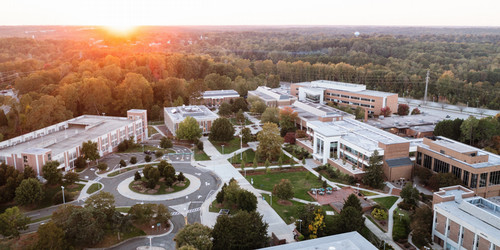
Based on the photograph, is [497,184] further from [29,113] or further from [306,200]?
[29,113]

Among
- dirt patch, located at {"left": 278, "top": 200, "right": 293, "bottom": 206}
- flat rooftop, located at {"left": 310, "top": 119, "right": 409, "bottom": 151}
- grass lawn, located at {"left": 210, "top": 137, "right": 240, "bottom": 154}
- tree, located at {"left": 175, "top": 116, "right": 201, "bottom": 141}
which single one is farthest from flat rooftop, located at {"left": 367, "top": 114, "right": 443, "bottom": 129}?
dirt patch, located at {"left": 278, "top": 200, "right": 293, "bottom": 206}

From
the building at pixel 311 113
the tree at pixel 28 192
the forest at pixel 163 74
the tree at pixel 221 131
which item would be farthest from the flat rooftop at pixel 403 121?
the tree at pixel 28 192

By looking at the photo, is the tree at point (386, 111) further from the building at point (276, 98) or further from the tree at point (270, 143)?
the tree at point (270, 143)

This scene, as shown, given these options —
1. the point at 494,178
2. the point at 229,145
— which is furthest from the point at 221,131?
the point at 494,178

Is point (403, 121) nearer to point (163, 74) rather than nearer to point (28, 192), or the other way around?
point (28, 192)

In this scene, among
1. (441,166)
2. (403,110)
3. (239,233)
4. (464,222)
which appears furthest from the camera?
(403,110)
